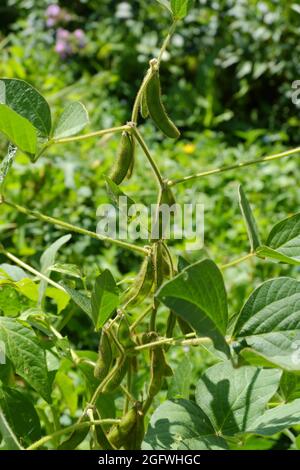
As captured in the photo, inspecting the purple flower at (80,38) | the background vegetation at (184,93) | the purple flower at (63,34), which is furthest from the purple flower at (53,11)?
the purple flower at (80,38)

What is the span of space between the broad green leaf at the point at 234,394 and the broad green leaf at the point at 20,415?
0.48 feet

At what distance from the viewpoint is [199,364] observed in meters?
1.59

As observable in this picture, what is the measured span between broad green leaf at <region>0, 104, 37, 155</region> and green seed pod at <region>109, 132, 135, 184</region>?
7 cm

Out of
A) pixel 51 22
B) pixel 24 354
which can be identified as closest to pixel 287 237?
pixel 24 354

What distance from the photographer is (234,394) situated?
0.58 meters

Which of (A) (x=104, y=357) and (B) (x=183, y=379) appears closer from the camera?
(A) (x=104, y=357)

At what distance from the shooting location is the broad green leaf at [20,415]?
604mm

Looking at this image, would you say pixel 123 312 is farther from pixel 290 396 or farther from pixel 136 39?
pixel 136 39

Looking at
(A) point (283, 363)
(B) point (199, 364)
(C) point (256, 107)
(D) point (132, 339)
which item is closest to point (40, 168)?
(B) point (199, 364)

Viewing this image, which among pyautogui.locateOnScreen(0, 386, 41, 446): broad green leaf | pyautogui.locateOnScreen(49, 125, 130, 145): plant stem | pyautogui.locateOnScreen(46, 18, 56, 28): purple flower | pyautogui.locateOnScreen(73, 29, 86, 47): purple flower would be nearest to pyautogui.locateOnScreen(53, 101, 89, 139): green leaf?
pyautogui.locateOnScreen(49, 125, 130, 145): plant stem

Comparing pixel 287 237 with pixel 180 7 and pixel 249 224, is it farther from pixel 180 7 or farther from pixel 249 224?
pixel 180 7

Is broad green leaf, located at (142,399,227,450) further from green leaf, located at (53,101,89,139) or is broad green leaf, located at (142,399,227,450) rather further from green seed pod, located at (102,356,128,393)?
green leaf, located at (53,101,89,139)

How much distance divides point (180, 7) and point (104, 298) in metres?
0.25

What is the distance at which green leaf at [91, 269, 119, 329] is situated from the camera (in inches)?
21.1
